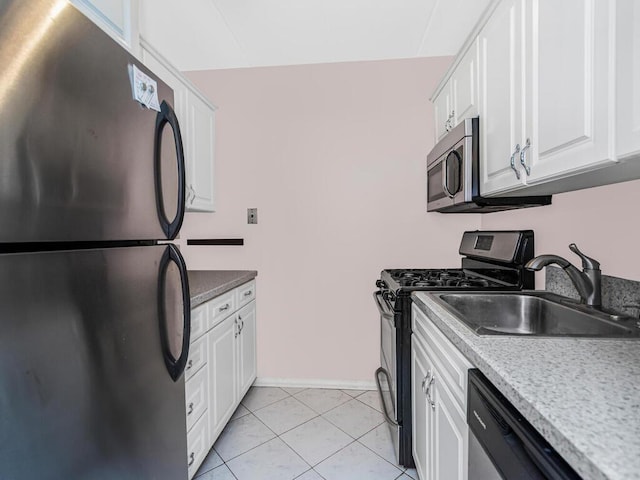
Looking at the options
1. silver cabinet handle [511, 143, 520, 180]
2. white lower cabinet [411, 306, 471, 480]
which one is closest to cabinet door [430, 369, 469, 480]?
white lower cabinet [411, 306, 471, 480]

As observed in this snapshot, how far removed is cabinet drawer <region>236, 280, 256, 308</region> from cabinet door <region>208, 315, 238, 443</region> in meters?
0.15

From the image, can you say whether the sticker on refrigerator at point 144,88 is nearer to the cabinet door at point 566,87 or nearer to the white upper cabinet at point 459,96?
the cabinet door at point 566,87

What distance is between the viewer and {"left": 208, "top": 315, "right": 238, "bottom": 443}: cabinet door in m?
1.71

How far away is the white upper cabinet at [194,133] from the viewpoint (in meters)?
1.78

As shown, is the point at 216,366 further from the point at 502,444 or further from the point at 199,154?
the point at 502,444

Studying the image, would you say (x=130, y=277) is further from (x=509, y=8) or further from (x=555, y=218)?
(x=555, y=218)

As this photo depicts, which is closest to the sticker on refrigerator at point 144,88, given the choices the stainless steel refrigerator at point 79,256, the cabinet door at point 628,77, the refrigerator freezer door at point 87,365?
the stainless steel refrigerator at point 79,256

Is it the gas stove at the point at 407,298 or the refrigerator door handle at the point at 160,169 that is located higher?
the refrigerator door handle at the point at 160,169

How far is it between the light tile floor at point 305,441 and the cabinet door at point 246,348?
16 centimetres

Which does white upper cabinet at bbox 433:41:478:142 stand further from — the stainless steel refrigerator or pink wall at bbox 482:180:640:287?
the stainless steel refrigerator

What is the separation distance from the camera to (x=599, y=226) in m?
1.26

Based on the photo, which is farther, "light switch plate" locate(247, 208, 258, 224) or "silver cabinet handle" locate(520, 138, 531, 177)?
"light switch plate" locate(247, 208, 258, 224)

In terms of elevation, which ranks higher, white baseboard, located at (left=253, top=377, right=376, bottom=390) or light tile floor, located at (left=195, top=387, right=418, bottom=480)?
white baseboard, located at (left=253, top=377, right=376, bottom=390)

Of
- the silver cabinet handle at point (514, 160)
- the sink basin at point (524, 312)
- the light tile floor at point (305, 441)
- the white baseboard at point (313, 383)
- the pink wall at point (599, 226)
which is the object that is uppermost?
the silver cabinet handle at point (514, 160)
